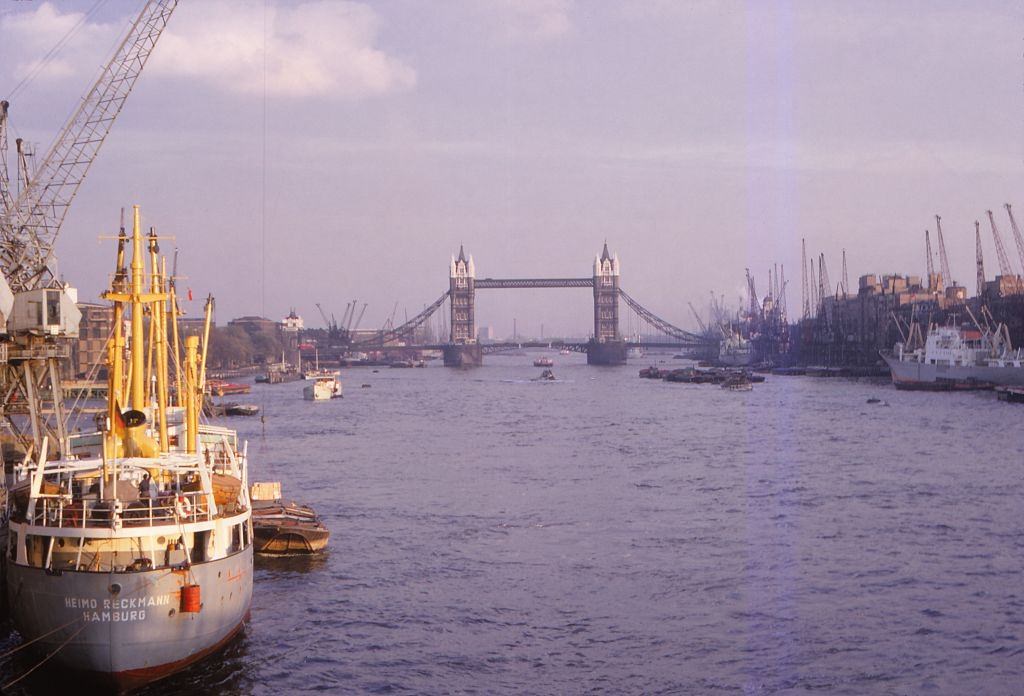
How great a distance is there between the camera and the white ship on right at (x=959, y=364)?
337ft

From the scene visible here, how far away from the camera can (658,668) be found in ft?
65.6

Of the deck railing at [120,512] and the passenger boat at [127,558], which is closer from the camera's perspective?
the passenger boat at [127,558]

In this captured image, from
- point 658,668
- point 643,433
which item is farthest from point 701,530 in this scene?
point 643,433

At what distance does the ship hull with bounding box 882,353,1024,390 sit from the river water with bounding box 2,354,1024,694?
49836 millimetres

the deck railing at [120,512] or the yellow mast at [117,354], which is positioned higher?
the yellow mast at [117,354]

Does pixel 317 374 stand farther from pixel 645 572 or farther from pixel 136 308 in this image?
pixel 136 308

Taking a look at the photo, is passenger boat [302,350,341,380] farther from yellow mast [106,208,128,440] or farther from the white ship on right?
yellow mast [106,208,128,440]

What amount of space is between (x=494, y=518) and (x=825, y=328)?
145785mm

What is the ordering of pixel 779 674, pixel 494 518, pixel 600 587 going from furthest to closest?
pixel 494 518 → pixel 600 587 → pixel 779 674

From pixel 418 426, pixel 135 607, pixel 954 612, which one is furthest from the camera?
pixel 418 426

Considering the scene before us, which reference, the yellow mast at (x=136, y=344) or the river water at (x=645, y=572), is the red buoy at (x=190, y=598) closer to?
the river water at (x=645, y=572)

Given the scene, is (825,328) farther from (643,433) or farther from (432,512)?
(432,512)

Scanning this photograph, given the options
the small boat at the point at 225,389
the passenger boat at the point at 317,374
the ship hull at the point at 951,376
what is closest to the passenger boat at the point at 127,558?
the small boat at the point at 225,389

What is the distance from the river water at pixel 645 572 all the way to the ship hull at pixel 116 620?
3.01 ft
